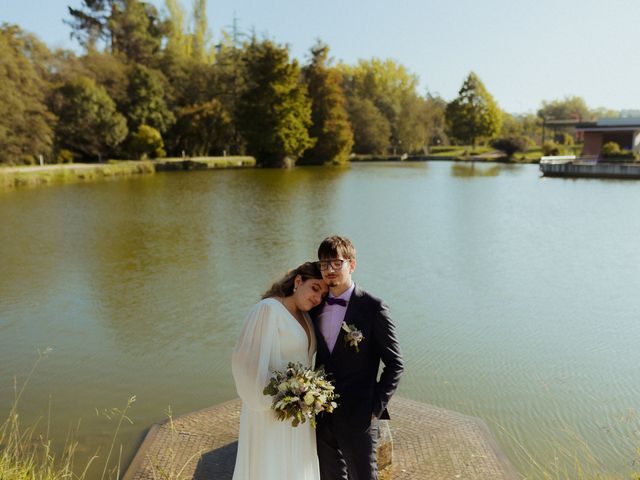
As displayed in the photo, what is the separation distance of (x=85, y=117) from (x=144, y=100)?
618 cm

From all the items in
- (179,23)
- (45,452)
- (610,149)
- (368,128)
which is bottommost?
(45,452)

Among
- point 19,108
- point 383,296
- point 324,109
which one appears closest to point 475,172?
point 324,109

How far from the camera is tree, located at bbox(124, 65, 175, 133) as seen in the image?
43781 mm

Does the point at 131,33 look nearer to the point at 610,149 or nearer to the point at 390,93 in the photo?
the point at 390,93

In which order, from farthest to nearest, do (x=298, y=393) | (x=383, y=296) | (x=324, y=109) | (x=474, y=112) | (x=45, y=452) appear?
1. (x=474, y=112)
2. (x=324, y=109)
3. (x=383, y=296)
4. (x=45, y=452)
5. (x=298, y=393)

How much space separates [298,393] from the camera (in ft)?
8.65

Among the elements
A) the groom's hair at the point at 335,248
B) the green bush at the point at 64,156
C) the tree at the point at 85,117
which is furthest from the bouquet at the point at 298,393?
the tree at the point at 85,117

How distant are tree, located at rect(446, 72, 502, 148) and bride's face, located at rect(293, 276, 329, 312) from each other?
6693cm

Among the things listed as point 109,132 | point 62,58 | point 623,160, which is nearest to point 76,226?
point 109,132

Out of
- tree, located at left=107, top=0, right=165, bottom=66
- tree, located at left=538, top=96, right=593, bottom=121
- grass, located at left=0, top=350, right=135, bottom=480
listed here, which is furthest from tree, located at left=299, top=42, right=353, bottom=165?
tree, located at left=538, top=96, right=593, bottom=121

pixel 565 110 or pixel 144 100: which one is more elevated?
pixel 565 110

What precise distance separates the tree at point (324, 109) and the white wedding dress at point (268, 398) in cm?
4842

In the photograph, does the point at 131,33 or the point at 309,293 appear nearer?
the point at 309,293

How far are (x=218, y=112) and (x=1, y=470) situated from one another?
1865 inches
